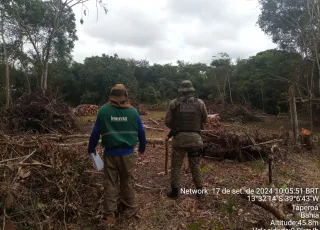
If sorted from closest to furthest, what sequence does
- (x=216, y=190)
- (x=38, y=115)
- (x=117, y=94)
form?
(x=117, y=94), (x=216, y=190), (x=38, y=115)

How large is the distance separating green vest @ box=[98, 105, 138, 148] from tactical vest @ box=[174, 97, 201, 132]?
0.97 m

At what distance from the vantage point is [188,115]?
419cm

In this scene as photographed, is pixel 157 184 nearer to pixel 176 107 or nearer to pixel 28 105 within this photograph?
pixel 176 107

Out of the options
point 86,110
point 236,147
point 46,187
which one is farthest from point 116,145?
point 86,110

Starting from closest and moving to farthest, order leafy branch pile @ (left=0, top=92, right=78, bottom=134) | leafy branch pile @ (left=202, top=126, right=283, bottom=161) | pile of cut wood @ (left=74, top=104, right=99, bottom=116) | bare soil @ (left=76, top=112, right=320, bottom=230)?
bare soil @ (left=76, top=112, right=320, bottom=230) → leafy branch pile @ (left=202, top=126, right=283, bottom=161) → leafy branch pile @ (left=0, top=92, right=78, bottom=134) → pile of cut wood @ (left=74, top=104, right=99, bottom=116)

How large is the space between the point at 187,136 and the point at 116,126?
1.22 metres

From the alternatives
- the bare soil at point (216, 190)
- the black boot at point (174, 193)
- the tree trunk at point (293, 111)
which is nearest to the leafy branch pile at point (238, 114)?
the tree trunk at point (293, 111)

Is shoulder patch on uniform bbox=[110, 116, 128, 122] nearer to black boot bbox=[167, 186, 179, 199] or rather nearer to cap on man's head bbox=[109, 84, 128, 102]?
cap on man's head bbox=[109, 84, 128, 102]

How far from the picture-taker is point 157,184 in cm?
484

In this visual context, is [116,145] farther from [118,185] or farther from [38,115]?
[38,115]

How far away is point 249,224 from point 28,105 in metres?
8.18

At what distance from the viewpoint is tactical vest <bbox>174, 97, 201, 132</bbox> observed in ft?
13.7

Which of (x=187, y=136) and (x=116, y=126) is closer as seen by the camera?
(x=116, y=126)

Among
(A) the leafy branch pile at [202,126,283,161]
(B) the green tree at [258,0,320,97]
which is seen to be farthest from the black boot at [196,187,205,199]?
(B) the green tree at [258,0,320,97]
